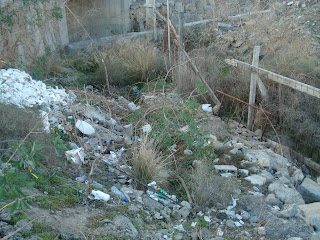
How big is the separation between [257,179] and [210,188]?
2.86 feet

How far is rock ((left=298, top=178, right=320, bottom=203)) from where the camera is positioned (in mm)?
Answer: 4188

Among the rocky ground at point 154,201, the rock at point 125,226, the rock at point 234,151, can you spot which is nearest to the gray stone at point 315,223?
the rocky ground at point 154,201

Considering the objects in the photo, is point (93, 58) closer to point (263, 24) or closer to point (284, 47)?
point (284, 47)

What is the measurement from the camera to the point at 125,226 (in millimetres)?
2801

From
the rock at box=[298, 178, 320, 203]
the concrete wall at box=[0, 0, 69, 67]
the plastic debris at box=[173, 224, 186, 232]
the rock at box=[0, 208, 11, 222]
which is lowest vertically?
the rock at box=[298, 178, 320, 203]

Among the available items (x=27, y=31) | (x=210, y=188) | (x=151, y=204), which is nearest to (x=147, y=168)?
(x=151, y=204)

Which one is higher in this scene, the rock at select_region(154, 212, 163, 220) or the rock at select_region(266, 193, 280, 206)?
the rock at select_region(154, 212, 163, 220)

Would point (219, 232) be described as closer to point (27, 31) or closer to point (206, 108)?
point (206, 108)

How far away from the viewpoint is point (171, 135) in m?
4.71

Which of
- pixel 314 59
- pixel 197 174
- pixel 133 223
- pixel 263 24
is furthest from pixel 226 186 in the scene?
pixel 263 24

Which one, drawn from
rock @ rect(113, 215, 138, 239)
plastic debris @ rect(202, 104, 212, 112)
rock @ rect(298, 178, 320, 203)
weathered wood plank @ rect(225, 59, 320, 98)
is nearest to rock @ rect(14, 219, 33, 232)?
rock @ rect(113, 215, 138, 239)

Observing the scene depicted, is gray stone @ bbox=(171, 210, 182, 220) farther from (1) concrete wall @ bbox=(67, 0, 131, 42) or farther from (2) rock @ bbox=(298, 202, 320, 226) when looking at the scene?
(1) concrete wall @ bbox=(67, 0, 131, 42)

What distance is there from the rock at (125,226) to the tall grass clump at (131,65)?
4.29 metres

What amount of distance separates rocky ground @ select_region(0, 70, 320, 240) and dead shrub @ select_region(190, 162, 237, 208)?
6 cm
